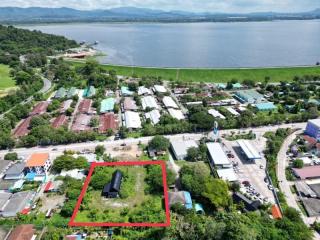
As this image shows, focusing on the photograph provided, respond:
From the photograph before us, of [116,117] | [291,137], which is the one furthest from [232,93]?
[116,117]

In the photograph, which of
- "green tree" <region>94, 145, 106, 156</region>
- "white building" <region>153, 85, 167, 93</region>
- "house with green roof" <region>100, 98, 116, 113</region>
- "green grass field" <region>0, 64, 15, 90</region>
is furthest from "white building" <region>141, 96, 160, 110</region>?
"green grass field" <region>0, 64, 15, 90</region>

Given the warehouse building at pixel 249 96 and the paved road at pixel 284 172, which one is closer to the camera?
the paved road at pixel 284 172

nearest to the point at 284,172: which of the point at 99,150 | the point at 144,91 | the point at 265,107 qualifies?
the point at 265,107

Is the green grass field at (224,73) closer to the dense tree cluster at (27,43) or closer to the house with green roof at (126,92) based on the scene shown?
the house with green roof at (126,92)

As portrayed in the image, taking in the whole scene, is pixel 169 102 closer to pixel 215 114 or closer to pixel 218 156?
pixel 215 114

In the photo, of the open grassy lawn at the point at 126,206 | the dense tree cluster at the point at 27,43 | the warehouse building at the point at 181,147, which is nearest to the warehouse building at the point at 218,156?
the warehouse building at the point at 181,147

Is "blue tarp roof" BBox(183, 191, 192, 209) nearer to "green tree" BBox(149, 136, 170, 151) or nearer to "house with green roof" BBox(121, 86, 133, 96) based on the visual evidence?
"green tree" BBox(149, 136, 170, 151)
